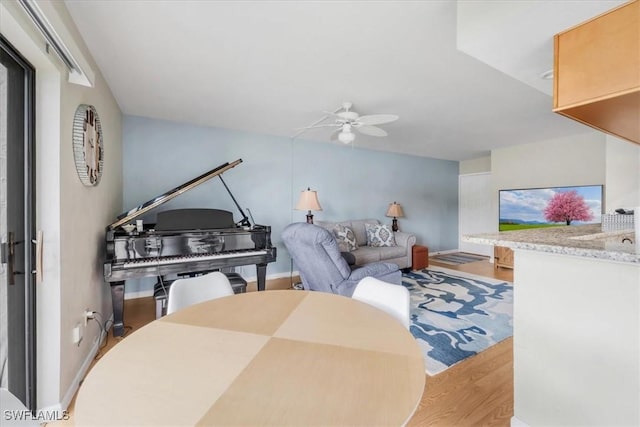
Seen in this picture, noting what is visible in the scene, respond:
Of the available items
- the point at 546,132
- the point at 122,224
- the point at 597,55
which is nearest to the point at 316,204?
the point at 122,224

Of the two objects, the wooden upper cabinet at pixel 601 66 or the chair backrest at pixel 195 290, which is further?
the chair backrest at pixel 195 290

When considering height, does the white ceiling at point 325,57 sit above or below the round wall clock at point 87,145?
above

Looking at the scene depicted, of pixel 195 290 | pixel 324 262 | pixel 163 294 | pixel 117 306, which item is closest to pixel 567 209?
pixel 324 262

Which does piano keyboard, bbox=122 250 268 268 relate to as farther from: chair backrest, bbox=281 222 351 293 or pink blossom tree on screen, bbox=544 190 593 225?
pink blossom tree on screen, bbox=544 190 593 225

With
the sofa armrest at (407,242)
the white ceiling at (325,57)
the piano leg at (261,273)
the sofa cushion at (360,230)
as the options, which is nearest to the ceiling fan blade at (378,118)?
the white ceiling at (325,57)

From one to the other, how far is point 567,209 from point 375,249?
10.3 feet

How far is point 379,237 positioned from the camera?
4.73 meters

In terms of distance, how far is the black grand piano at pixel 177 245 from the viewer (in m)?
2.32

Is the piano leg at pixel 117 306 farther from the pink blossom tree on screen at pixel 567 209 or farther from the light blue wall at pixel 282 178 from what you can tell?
the pink blossom tree on screen at pixel 567 209

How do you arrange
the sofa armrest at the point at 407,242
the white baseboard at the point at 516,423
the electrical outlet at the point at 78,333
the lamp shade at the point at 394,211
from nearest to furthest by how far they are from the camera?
the white baseboard at the point at 516,423 → the electrical outlet at the point at 78,333 → the sofa armrest at the point at 407,242 → the lamp shade at the point at 394,211

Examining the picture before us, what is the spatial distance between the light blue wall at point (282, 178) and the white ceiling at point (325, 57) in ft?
1.22

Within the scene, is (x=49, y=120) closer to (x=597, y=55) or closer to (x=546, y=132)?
(x=597, y=55)

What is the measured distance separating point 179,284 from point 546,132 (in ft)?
17.3

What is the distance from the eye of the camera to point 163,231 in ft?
8.88
